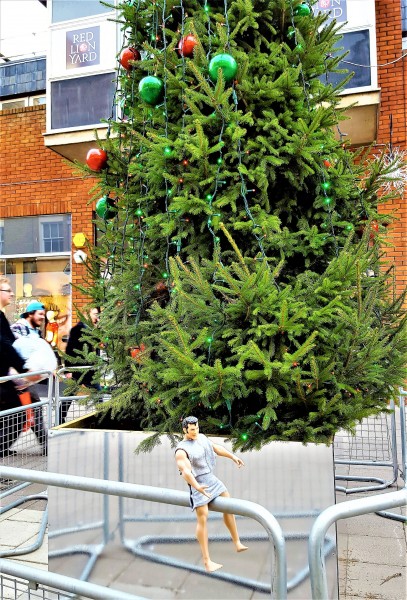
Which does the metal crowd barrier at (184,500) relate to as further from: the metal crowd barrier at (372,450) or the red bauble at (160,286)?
the metal crowd barrier at (372,450)

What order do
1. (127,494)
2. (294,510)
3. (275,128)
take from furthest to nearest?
(275,128) < (294,510) < (127,494)

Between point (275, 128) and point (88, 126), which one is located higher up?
point (88, 126)

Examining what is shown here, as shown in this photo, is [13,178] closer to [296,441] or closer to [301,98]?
[301,98]

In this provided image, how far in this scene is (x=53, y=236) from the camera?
11.0 meters

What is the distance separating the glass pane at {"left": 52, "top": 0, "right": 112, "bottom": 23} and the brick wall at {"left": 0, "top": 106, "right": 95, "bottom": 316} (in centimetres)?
203

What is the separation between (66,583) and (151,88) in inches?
109

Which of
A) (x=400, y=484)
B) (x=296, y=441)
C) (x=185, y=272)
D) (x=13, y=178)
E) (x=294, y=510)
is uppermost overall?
(x=13, y=178)

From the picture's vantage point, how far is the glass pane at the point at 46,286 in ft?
36.1

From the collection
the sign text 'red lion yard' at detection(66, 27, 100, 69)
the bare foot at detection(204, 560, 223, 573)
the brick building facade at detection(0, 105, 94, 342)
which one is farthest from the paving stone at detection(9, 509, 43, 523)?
the sign text 'red lion yard' at detection(66, 27, 100, 69)

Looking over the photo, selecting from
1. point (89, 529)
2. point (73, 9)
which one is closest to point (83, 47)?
point (73, 9)

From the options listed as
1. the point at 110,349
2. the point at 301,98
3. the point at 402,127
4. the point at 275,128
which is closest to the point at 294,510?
the point at 110,349

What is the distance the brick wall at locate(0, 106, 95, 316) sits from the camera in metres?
10.7

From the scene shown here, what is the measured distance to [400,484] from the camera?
5219mm

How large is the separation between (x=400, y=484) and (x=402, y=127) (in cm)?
597
